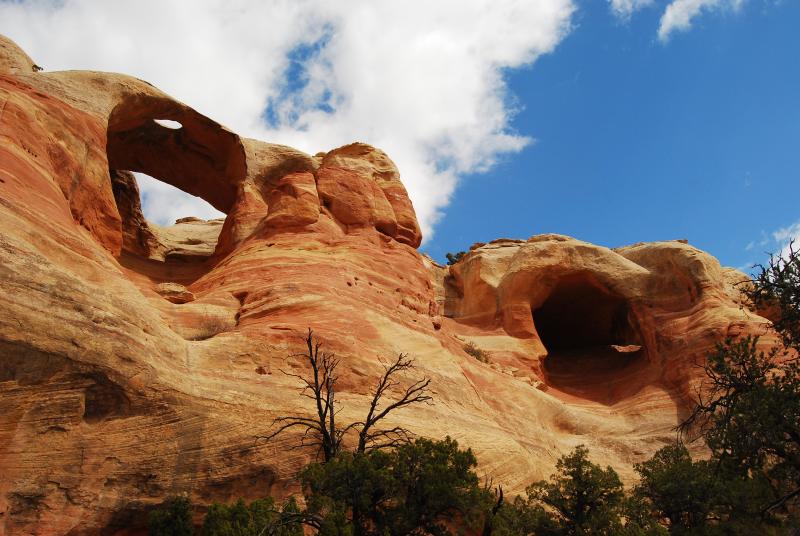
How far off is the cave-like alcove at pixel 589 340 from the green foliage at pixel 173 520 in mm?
20053

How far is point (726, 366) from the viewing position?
12.6m

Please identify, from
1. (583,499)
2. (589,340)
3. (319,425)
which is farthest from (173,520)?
(589,340)

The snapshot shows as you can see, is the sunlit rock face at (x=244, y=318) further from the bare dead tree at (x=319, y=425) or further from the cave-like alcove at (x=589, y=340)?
the bare dead tree at (x=319, y=425)

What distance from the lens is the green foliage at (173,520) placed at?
36.2 feet

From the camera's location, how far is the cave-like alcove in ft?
97.2

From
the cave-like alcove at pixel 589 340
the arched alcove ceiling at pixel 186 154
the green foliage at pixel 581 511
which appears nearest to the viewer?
the green foliage at pixel 581 511

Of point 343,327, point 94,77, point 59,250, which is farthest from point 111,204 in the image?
point 343,327

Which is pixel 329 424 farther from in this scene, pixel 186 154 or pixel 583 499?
pixel 186 154

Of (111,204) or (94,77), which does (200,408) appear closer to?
(111,204)

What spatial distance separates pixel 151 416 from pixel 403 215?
1552 centimetres

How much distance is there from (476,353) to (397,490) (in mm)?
14616

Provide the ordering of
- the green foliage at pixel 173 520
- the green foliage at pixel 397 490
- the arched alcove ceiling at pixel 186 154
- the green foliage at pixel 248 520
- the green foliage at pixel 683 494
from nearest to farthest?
the green foliage at pixel 248 520
the green foliage at pixel 173 520
the green foliage at pixel 397 490
the green foliage at pixel 683 494
the arched alcove ceiling at pixel 186 154

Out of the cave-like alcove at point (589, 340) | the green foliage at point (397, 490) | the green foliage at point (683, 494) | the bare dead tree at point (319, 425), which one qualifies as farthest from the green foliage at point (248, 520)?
the cave-like alcove at point (589, 340)

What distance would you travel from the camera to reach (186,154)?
2834cm
